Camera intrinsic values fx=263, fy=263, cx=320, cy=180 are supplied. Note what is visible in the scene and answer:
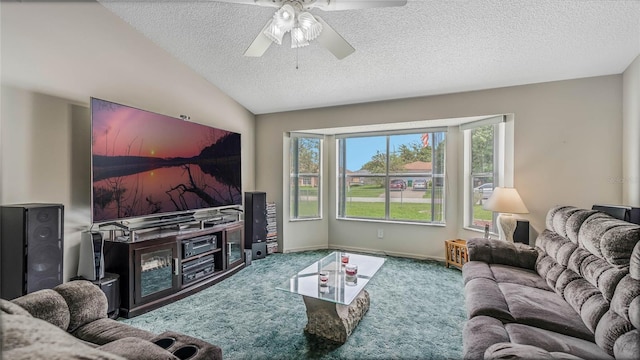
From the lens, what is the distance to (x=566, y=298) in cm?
179

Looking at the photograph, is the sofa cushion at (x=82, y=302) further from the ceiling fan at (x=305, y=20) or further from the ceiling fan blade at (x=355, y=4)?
the ceiling fan blade at (x=355, y=4)

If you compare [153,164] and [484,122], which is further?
[484,122]

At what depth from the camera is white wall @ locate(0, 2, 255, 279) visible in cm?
204

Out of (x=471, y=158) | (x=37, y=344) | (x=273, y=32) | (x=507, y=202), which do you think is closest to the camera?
(x=37, y=344)

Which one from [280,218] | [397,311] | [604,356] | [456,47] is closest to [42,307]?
[397,311]

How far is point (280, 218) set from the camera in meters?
4.43

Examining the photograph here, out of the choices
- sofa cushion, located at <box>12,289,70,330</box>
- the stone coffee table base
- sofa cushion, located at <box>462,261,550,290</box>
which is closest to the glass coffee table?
the stone coffee table base

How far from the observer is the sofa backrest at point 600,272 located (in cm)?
126

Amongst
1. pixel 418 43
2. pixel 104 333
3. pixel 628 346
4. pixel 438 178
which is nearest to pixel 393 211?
pixel 438 178

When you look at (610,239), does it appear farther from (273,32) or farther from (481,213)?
(273,32)

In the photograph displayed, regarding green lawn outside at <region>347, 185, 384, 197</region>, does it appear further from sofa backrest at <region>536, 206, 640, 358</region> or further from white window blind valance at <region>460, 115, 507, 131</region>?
sofa backrest at <region>536, 206, 640, 358</region>

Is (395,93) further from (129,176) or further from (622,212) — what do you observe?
(129,176)

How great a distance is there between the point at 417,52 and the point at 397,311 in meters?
2.61

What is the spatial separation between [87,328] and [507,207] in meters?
3.61
